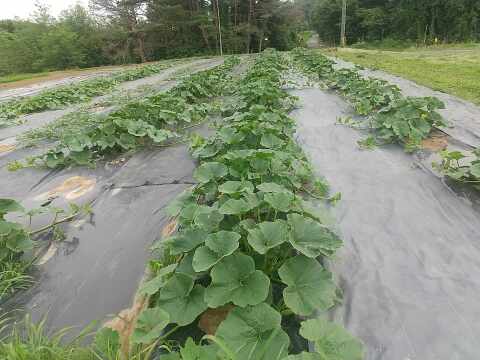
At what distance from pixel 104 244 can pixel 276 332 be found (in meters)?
1.42

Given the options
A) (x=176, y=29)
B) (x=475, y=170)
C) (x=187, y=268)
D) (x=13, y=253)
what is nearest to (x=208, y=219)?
(x=187, y=268)

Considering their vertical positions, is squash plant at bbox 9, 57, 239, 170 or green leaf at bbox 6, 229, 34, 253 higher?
squash plant at bbox 9, 57, 239, 170

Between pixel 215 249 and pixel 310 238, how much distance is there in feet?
1.47

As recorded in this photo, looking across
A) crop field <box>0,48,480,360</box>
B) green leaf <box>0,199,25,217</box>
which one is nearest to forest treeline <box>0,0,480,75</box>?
crop field <box>0,48,480,360</box>

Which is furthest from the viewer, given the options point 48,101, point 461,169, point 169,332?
point 48,101

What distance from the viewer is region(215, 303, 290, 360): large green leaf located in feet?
3.51

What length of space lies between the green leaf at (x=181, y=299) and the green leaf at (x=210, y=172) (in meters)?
0.84

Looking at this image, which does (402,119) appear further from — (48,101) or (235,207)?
(48,101)

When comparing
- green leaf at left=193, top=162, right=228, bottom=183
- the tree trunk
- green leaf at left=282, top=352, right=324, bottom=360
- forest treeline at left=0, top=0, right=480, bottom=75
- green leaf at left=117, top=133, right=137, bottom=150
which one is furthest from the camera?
the tree trunk

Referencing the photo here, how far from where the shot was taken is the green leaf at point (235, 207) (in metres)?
1.59

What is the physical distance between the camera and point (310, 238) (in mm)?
1471

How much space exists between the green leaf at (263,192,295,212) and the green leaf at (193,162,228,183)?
0.50 m

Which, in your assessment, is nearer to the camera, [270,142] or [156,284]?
[156,284]

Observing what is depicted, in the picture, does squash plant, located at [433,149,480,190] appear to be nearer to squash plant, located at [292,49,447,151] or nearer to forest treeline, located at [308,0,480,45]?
squash plant, located at [292,49,447,151]
